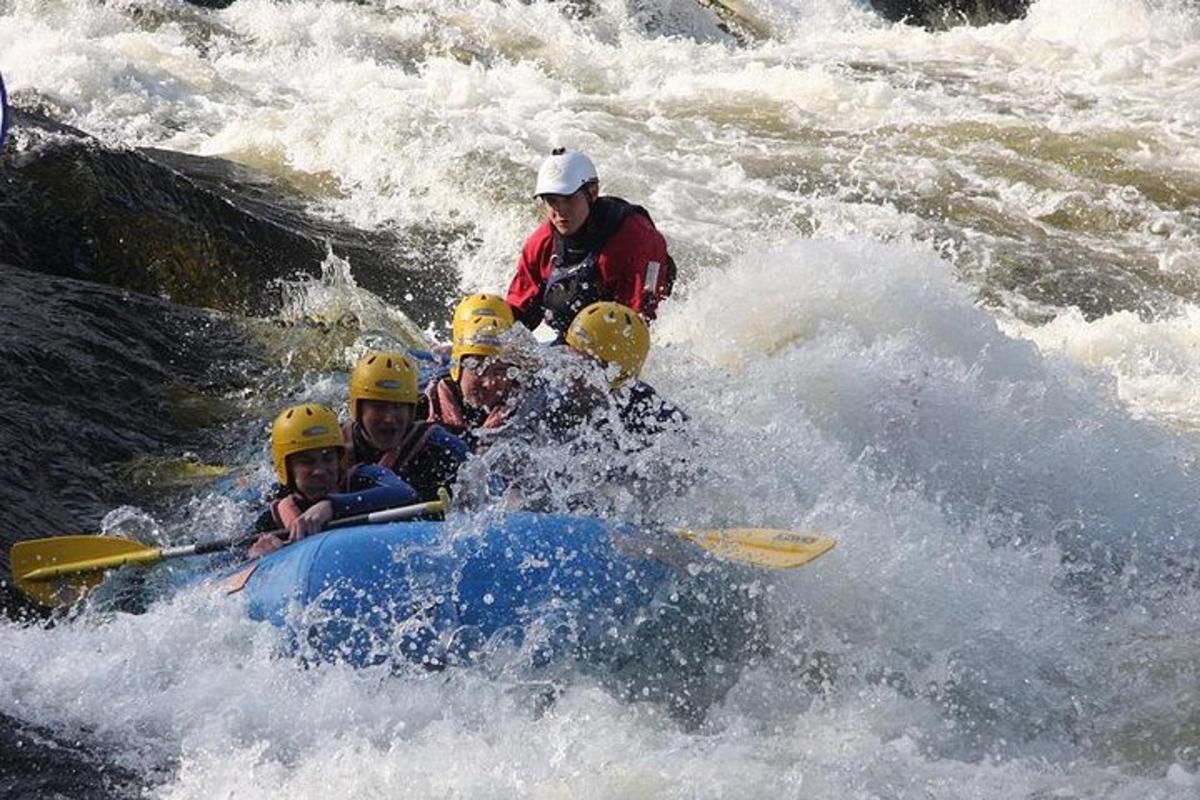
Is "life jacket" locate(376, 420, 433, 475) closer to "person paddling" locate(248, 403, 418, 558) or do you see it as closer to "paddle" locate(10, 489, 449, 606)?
"person paddling" locate(248, 403, 418, 558)

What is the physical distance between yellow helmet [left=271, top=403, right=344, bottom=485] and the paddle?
11.0 inches

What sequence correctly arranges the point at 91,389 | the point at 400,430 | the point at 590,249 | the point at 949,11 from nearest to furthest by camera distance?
the point at 400,430 → the point at 590,249 → the point at 91,389 → the point at 949,11

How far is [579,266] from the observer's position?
285 inches

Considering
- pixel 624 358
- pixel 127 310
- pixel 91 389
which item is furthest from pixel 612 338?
pixel 127 310

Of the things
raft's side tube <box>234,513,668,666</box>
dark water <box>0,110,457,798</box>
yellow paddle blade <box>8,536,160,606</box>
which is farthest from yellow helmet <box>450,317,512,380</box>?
dark water <box>0,110,457,798</box>

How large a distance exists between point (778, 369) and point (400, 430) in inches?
100

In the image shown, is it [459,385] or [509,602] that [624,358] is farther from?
[509,602]

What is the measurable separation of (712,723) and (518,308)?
3246 millimetres

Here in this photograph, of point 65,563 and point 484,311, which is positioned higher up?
point 484,311

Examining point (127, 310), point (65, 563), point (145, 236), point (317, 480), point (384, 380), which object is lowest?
point (65, 563)

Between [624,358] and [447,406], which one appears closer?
[624,358]

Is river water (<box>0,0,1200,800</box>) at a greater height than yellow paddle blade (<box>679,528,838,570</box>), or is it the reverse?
yellow paddle blade (<box>679,528,838,570</box>)

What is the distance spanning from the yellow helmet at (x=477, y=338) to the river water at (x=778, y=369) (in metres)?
0.90

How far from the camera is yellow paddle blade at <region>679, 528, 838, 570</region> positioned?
15.4 ft
